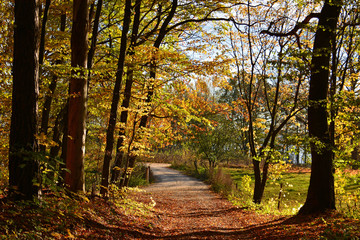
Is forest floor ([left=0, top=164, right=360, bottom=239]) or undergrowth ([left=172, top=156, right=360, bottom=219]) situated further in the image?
undergrowth ([left=172, top=156, right=360, bottom=219])

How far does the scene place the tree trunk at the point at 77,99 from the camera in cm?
553

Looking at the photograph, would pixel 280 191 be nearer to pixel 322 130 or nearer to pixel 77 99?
pixel 322 130

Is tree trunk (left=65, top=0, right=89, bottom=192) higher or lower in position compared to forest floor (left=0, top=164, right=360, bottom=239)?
higher

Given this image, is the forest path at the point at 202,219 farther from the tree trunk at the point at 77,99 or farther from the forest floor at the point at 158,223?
the tree trunk at the point at 77,99

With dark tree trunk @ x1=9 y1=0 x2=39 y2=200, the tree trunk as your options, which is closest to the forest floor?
dark tree trunk @ x1=9 y1=0 x2=39 y2=200

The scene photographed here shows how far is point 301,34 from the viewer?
10141 mm

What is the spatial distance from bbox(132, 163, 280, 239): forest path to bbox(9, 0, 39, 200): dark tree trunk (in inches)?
134

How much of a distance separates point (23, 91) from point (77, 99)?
180cm

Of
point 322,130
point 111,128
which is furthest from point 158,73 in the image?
point 322,130

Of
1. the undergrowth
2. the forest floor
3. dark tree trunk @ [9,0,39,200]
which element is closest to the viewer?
the forest floor

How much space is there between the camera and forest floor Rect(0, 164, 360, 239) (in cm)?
356

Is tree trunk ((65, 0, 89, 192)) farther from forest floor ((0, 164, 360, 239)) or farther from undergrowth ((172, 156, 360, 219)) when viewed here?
undergrowth ((172, 156, 360, 219))

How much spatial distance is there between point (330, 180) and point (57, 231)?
6481 mm

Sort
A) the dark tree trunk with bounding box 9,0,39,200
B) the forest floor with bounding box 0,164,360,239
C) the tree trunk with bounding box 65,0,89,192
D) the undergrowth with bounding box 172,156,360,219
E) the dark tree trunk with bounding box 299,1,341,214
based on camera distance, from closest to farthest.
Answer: the forest floor with bounding box 0,164,360,239 < the dark tree trunk with bounding box 9,0,39,200 < the tree trunk with bounding box 65,0,89,192 < the dark tree trunk with bounding box 299,1,341,214 < the undergrowth with bounding box 172,156,360,219
